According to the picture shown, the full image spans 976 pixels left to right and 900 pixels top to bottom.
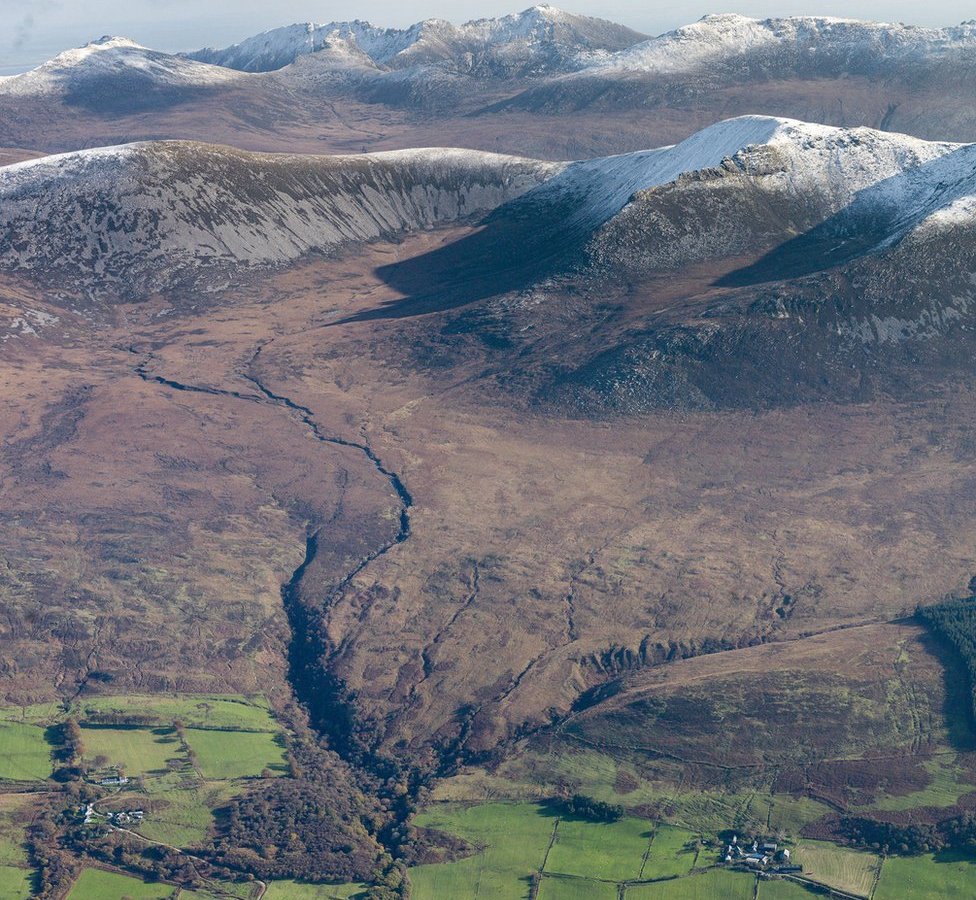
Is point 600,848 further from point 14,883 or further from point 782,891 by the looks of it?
point 14,883

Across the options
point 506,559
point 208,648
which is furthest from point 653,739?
point 208,648

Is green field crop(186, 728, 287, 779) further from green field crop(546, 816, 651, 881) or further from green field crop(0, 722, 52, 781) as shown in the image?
green field crop(546, 816, 651, 881)

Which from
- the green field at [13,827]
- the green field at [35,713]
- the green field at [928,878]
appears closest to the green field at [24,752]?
the green field at [35,713]

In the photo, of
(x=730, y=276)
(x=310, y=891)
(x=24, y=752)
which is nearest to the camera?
(x=310, y=891)

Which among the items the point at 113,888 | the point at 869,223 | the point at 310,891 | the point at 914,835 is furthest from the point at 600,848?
the point at 869,223

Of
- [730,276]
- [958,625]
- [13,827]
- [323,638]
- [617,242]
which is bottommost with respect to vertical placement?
[13,827]

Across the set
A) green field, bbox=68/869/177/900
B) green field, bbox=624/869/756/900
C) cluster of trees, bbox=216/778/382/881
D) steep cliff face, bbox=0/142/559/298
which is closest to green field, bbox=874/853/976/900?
green field, bbox=624/869/756/900
